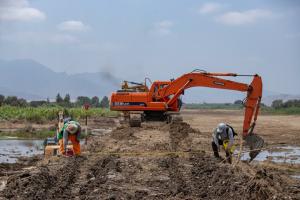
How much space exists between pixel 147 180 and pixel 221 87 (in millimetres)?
12260

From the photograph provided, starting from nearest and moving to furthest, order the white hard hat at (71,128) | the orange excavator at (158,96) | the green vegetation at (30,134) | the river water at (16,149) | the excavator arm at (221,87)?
the white hard hat at (71,128) < the excavator arm at (221,87) < the river water at (16,149) < the orange excavator at (158,96) < the green vegetation at (30,134)

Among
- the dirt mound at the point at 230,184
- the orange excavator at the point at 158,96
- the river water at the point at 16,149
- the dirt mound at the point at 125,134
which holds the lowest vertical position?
the river water at the point at 16,149

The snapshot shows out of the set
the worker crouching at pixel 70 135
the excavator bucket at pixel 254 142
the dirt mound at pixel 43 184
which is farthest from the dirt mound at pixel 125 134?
the dirt mound at pixel 43 184

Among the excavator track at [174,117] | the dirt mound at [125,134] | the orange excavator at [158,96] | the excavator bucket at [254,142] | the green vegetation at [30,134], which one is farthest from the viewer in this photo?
the green vegetation at [30,134]

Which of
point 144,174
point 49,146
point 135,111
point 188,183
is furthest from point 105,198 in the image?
point 135,111

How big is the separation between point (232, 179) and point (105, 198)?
2.95 metres

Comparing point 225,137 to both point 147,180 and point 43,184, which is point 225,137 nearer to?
point 147,180

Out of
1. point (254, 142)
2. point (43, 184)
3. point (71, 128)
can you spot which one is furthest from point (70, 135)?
point (254, 142)

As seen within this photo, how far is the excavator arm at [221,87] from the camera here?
2095 centimetres

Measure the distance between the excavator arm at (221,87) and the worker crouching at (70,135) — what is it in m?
5.90

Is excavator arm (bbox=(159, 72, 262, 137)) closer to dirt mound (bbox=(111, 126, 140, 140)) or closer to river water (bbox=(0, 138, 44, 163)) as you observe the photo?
dirt mound (bbox=(111, 126, 140, 140))

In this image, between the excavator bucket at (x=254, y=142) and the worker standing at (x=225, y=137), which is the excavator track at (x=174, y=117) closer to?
the excavator bucket at (x=254, y=142)

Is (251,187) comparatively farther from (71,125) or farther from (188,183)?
(71,125)

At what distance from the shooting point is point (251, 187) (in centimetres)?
1028
